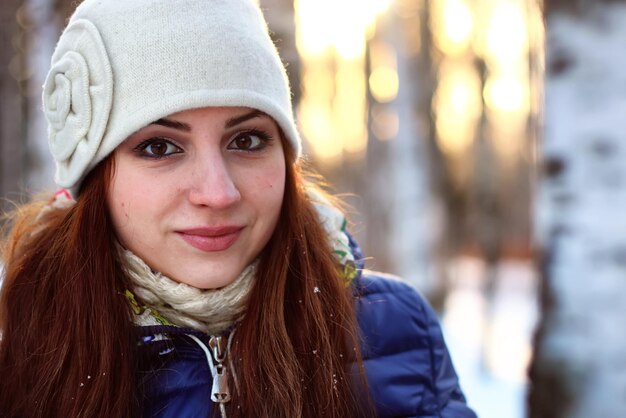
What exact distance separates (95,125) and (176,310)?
0.50 m

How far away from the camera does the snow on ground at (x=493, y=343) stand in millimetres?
5195

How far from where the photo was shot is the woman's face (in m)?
1.54

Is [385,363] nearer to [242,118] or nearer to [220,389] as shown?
[220,389]

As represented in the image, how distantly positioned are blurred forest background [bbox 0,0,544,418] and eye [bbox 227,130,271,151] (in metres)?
0.55

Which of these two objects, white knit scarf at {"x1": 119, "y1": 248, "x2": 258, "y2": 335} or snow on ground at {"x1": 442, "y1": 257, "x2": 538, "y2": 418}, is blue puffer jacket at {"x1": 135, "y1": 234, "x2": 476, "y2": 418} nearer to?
white knit scarf at {"x1": 119, "y1": 248, "x2": 258, "y2": 335}

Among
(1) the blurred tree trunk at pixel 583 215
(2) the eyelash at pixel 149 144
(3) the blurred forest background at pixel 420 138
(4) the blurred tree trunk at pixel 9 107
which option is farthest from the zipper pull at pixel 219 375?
(4) the blurred tree trunk at pixel 9 107

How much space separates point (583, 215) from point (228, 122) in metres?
1.41

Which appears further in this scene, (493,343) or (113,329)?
(493,343)

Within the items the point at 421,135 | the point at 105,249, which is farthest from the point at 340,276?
the point at 421,135

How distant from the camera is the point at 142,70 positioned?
60.4 inches

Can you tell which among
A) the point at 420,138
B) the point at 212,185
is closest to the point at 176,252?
the point at 212,185

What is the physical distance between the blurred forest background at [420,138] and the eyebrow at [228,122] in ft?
2.04

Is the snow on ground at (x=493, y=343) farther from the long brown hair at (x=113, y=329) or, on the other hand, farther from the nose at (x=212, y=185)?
the nose at (x=212, y=185)

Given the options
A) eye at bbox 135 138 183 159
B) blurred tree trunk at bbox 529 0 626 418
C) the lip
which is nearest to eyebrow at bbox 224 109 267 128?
eye at bbox 135 138 183 159
